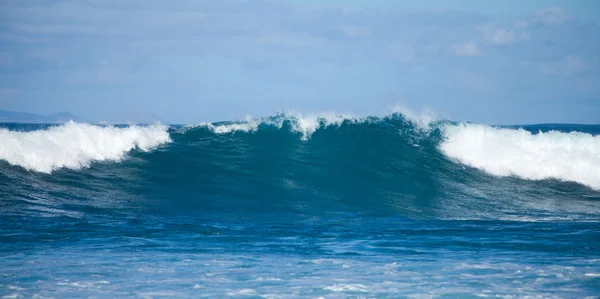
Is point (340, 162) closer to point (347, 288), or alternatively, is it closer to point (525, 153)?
point (525, 153)

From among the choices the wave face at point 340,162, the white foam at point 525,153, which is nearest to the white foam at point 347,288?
the wave face at point 340,162

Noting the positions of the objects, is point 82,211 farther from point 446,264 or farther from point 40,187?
point 446,264

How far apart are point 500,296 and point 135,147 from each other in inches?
537

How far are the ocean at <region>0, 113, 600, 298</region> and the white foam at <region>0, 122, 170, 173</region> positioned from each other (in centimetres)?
4

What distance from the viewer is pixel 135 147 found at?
721 inches

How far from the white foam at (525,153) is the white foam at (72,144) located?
9.60m

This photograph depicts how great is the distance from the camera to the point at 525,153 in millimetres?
20094

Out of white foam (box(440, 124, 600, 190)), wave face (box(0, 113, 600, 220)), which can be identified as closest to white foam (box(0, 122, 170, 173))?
wave face (box(0, 113, 600, 220))

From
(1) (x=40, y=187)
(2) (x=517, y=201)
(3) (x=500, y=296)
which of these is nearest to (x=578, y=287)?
(3) (x=500, y=296)

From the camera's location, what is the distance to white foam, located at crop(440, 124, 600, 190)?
19250 millimetres

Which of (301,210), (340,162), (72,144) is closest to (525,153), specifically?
(340,162)

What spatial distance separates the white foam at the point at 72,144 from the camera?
49.8 feet

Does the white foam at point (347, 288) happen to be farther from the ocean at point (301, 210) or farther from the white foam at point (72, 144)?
the white foam at point (72, 144)

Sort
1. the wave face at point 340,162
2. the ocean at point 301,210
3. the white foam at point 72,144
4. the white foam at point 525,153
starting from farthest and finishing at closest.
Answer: the white foam at point 525,153 < the white foam at point 72,144 < the wave face at point 340,162 < the ocean at point 301,210
